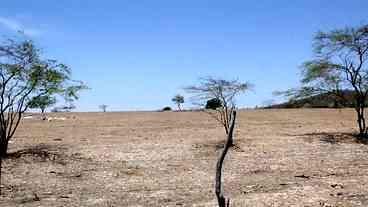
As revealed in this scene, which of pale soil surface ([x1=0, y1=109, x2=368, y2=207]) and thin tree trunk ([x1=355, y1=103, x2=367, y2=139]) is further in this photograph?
thin tree trunk ([x1=355, y1=103, x2=367, y2=139])

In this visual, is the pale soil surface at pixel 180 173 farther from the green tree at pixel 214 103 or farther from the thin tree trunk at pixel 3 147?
the green tree at pixel 214 103

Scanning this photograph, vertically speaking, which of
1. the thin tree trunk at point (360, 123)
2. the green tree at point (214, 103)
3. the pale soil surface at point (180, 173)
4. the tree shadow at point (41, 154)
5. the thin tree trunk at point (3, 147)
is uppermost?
the green tree at point (214, 103)

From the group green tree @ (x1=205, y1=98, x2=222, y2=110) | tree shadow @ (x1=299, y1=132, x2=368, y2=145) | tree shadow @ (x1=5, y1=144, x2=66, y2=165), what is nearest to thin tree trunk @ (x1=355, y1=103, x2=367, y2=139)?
tree shadow @ (x1=299, y1=132, x2=368, y2=145)

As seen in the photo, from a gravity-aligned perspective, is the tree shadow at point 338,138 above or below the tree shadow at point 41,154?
above

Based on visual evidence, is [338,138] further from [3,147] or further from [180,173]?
[3,147]

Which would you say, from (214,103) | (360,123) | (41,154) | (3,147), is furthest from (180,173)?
(360,123)

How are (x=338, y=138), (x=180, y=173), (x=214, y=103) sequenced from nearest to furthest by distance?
1. (x=180, y=173)
2. (x=338, y=138)
3. (x=214, y=103)

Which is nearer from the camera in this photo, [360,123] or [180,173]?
[180,173]

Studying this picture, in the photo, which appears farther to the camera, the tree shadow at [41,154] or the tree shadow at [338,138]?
the tree shadow at [338,138]

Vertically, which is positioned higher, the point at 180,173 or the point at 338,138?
the point at 338,138

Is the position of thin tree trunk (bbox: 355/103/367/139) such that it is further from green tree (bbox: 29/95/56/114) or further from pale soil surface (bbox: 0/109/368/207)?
green tree (bbox: 29/95/56/114)

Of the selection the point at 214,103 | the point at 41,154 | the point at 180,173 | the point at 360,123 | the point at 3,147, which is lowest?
the point at 180,173

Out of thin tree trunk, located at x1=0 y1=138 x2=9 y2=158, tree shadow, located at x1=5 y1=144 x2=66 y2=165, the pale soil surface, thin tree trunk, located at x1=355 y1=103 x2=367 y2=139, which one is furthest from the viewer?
thin tree trunk, located at x1=355 y1=103 x2=367 y2=139

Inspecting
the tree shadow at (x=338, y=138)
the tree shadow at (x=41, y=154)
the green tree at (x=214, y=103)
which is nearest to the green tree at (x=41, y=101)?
the tree shadow at (x=41, y=154)
